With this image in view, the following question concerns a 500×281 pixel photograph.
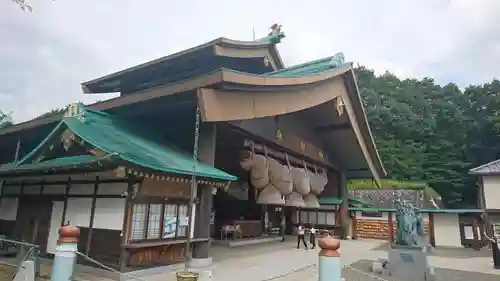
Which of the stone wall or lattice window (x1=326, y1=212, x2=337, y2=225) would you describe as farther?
the stone wall

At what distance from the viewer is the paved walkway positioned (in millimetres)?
7926

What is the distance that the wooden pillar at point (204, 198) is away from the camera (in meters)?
8.47

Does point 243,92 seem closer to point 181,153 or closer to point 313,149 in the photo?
point 181,153

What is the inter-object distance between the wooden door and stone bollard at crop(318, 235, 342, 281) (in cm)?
785

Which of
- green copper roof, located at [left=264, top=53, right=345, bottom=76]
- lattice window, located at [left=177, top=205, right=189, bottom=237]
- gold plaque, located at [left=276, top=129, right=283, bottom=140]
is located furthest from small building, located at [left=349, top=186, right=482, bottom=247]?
lattice window, located at [left=177, top=205, right=189, bottom=237]

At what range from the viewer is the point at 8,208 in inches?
412

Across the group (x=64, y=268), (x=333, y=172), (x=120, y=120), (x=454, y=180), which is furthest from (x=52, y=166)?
(x=454, y=180)

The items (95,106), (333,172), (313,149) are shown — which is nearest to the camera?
(95,106)

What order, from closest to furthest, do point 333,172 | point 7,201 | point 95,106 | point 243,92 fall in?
1. point 243,92
2. point 95,106
3. point 7,201
4. point 333,172

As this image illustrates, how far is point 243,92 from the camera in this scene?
850cm

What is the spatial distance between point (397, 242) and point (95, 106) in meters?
9.17

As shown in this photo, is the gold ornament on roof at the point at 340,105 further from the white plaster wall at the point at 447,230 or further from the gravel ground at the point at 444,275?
the white plaster wall at the point at 447,230

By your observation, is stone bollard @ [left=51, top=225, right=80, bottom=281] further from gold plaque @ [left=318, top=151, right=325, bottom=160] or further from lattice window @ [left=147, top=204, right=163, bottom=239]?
gold plaque @ [left=318, top=151, right=325, bottom=160]

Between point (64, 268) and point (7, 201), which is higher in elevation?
point (7, 201)
